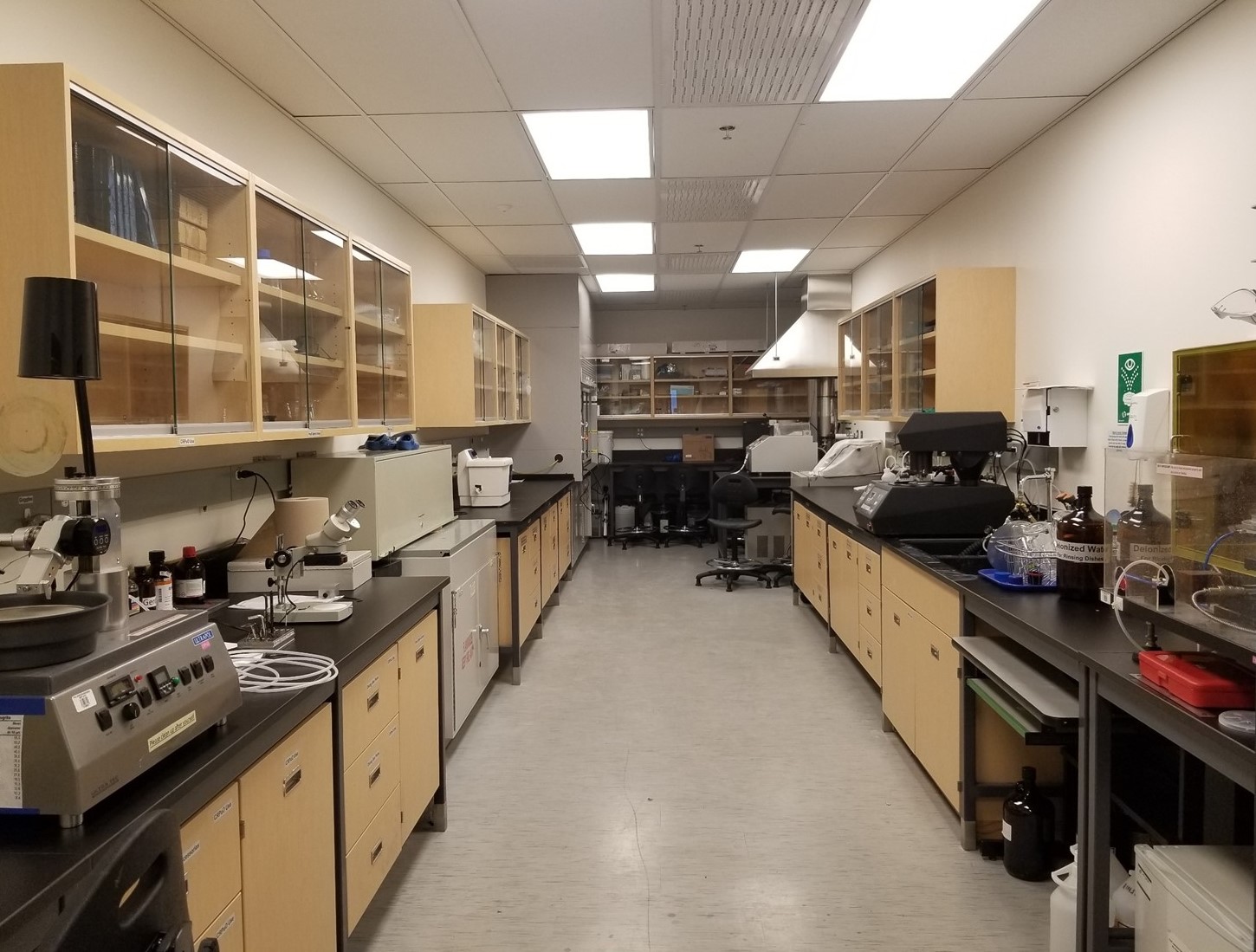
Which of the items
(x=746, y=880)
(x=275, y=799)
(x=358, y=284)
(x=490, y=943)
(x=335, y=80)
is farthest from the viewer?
(x=358, y=284)

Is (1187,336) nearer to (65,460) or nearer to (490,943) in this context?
(490,943)

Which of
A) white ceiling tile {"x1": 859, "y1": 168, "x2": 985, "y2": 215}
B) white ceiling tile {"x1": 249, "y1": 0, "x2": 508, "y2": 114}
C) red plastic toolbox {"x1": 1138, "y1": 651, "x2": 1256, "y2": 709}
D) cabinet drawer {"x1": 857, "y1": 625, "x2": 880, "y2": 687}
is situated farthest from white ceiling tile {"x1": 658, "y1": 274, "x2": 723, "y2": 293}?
red plastic toolbox {"x1": 1138, "y1": 651, "x2": 1256, "y2": 709}

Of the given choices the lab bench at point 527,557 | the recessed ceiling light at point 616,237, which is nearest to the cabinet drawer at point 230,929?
the lab bench at point 527,557

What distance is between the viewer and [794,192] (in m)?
4.46

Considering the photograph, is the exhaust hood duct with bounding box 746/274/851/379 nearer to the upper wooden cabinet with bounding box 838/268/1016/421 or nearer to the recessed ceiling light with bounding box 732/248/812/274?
the recessed ceiling light with bounding box 732/248/812/274

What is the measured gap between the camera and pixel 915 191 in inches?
177

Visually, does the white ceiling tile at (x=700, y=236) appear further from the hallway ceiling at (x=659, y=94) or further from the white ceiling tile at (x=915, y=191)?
the white ceiling tile at (x=915, y=191)

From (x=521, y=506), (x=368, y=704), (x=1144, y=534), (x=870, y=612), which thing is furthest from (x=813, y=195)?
(x=368, y=704)

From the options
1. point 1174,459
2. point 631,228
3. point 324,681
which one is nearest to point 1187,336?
point 1174,459

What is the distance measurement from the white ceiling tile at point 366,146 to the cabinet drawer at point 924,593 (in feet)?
9.56

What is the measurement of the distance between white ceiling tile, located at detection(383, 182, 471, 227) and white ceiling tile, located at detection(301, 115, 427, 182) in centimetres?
13

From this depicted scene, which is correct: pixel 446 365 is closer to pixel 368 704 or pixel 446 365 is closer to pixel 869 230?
pixel 869 230

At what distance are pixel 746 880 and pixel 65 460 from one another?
7.04ft

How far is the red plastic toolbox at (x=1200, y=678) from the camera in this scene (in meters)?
1.35
